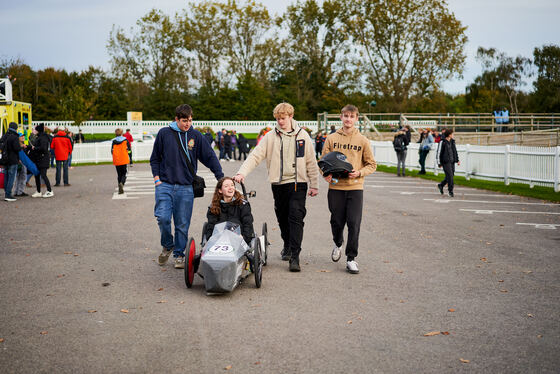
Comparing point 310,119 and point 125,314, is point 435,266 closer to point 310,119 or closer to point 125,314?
point 125,314

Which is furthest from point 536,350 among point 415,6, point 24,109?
point 415,6

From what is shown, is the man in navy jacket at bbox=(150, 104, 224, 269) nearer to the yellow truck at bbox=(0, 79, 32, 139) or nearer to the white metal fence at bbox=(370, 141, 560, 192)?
the white metal fence at bbox=(370, 141, 560, 192)

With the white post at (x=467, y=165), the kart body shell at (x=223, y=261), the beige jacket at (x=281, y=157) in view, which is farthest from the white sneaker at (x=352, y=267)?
the white post at (x=467, y=165)

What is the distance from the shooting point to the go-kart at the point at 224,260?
593 centimetres

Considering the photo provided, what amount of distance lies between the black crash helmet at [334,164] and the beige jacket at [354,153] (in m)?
0.18

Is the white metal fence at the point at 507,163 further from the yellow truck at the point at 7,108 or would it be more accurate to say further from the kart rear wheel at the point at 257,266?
the yellow truck at the point at 7,108

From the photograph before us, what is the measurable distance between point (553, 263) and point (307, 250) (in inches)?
127

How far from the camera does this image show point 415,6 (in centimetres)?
5512

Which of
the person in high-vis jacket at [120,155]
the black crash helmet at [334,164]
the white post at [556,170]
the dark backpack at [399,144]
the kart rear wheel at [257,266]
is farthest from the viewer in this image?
the dark backpack at [399,144]

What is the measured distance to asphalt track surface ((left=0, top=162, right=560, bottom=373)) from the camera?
436cm

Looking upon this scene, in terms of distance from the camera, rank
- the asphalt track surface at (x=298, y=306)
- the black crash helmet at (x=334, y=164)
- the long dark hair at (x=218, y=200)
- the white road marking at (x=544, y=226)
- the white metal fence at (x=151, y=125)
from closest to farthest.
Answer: the asphalt track surface at (x=298, y=306) → the long dark hair at (x=218, y=200) → the black crash helmet at (x=334, y=164) → the white road marking at (x=544, y=226) → the white metal fence at (x=151, y=125)

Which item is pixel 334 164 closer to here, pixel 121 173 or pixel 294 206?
pixel 294 206

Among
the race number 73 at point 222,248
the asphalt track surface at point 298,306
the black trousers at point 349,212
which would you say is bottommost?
the asphalt track surface at point 298,306

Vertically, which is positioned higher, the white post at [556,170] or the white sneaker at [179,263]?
the white post at [556,170]
